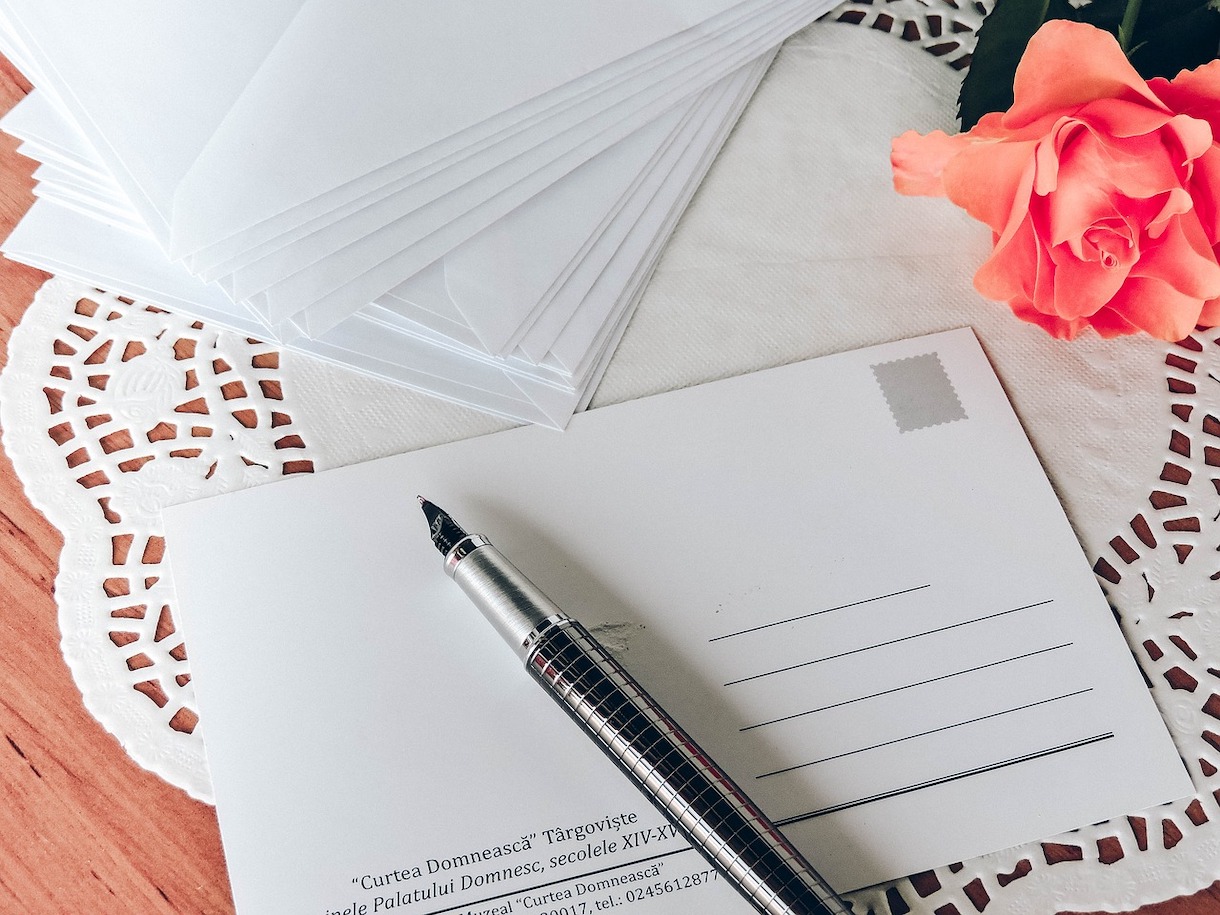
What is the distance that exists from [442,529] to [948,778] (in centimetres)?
26

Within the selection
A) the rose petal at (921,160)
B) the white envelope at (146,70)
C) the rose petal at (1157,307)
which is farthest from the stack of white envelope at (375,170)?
the rose petal at (1157,307)

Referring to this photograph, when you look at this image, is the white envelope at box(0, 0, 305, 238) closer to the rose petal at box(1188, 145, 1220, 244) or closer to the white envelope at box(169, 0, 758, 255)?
the white envelope at box(169, 0, 758, 255)

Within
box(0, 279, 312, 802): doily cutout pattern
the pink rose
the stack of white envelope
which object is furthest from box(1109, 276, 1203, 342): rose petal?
box(0, 279, 312, 802): doily cutout pattern

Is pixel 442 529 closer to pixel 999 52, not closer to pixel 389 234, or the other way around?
pixel 389 234

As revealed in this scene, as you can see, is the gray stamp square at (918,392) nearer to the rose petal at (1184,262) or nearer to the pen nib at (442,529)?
the rose petal at (1184,262)

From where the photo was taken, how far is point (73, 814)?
401 mm

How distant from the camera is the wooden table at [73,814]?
0.39 m

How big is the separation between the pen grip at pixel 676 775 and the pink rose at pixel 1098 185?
25 centimetres

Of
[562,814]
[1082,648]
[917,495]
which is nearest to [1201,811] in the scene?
[1082,648]

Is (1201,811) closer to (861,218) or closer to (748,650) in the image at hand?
(748,650)

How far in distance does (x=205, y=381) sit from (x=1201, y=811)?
0.53 metres

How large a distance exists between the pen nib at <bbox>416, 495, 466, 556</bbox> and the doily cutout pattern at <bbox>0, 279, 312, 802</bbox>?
3.3 inches

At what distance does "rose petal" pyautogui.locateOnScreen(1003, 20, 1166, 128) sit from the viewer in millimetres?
365

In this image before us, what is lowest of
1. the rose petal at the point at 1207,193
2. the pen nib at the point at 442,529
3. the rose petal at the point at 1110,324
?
the rose petal at the point at 1110,324
